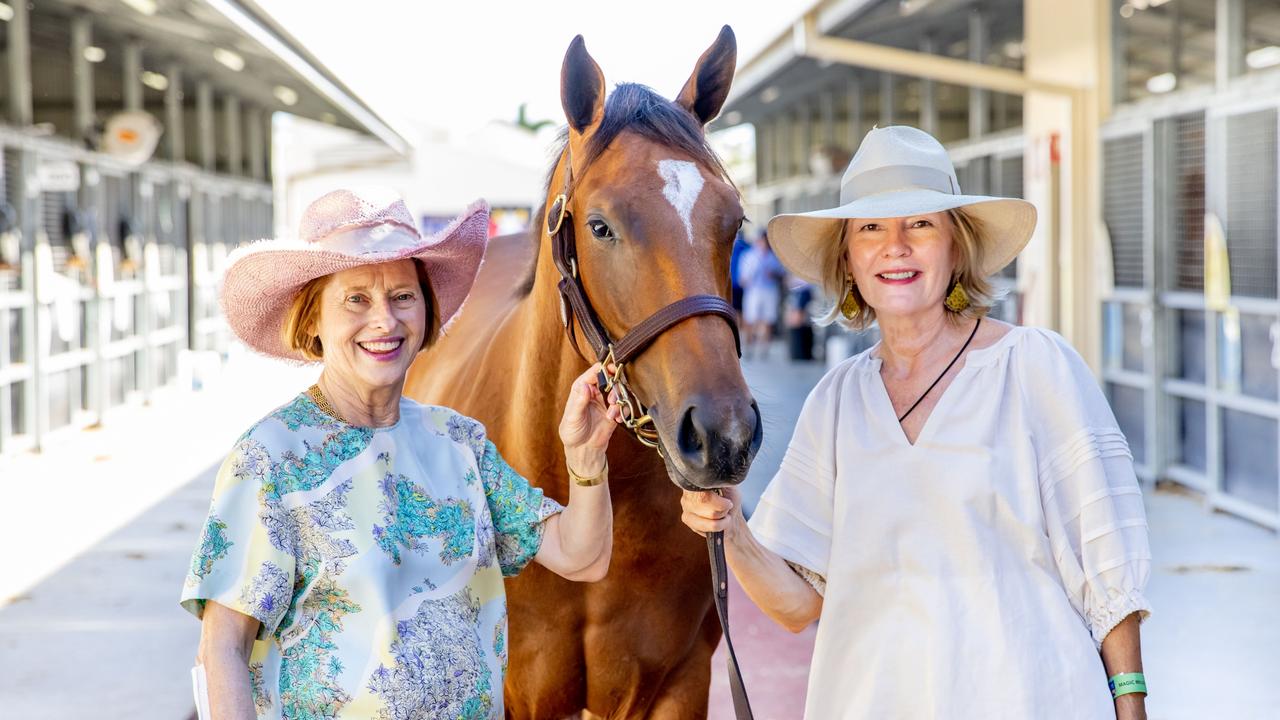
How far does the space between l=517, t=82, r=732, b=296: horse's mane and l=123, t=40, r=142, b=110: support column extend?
10860mm

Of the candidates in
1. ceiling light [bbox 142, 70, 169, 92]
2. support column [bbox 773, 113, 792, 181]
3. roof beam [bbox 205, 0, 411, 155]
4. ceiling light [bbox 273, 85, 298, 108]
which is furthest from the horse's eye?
support column [bbox 773, 113, 792, 181]

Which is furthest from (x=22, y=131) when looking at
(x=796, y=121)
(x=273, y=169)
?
(x=796, y=121)

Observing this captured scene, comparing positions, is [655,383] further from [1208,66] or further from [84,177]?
[84,177]

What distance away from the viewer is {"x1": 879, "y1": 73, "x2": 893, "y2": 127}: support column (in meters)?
14.3

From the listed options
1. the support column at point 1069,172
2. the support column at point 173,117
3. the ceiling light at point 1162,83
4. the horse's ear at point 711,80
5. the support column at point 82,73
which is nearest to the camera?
the horse's ear at point 711,80

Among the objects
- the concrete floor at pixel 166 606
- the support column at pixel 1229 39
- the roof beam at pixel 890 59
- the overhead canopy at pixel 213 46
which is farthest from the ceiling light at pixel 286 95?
the support column at pixel 1229 39

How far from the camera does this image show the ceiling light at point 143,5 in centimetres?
923

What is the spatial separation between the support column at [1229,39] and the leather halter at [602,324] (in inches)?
217

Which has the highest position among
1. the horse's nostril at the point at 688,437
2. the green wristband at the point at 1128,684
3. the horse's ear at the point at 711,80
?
the horse's ear at the point at 711,80

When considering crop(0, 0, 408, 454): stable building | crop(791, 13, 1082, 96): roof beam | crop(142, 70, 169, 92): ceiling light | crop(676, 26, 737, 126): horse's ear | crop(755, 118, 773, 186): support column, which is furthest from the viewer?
crop(755, 118, 773, 186): support column

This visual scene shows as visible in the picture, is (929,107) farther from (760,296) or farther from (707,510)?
(707,510)

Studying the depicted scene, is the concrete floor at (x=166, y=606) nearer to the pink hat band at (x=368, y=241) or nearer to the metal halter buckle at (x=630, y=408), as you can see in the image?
the metal halter buckle at (x=630, y=408)

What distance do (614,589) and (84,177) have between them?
376 inches

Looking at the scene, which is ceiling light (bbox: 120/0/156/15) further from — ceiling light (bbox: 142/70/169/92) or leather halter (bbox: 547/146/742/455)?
leather halter (bbox: 547/146/742/455)
